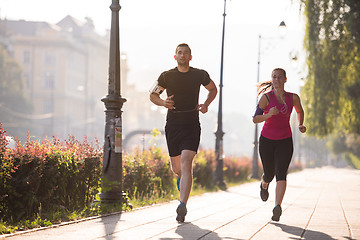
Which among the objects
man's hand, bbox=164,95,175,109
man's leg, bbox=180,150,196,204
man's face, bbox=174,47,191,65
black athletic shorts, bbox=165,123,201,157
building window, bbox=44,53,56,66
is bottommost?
man's leg, bbox=180,150,196,204

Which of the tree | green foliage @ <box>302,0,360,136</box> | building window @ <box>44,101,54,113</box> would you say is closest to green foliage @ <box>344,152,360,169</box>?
green foliage @ <box>302,0,360,136</box>

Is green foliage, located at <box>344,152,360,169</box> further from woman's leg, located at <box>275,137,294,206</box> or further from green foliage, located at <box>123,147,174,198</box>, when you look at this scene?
woman's leg, located at <box>275,137,294,206</box>

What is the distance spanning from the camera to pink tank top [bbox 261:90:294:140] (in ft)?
27.3

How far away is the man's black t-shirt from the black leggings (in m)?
1.11

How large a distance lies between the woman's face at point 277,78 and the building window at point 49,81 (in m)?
114

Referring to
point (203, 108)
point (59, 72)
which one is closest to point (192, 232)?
point (203, 108)

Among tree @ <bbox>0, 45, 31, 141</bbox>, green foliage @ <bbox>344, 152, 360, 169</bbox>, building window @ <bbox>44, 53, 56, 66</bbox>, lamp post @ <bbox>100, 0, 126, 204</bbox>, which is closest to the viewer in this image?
lamp post @ <bbox>100, 0, 126, 204</bbox>

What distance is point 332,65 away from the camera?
76.3 feet

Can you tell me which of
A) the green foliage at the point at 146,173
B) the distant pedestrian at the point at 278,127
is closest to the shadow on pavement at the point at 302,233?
the distant pedestrian at the point at 278,127

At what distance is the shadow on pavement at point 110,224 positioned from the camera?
6.81 metres

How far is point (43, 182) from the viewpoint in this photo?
347 inches

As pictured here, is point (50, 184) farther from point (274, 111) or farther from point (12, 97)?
point (12, 97)

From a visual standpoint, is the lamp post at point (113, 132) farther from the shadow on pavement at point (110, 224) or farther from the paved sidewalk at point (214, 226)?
the shadow on pavement at point (110, 224)

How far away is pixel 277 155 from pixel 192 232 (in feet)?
6.27
